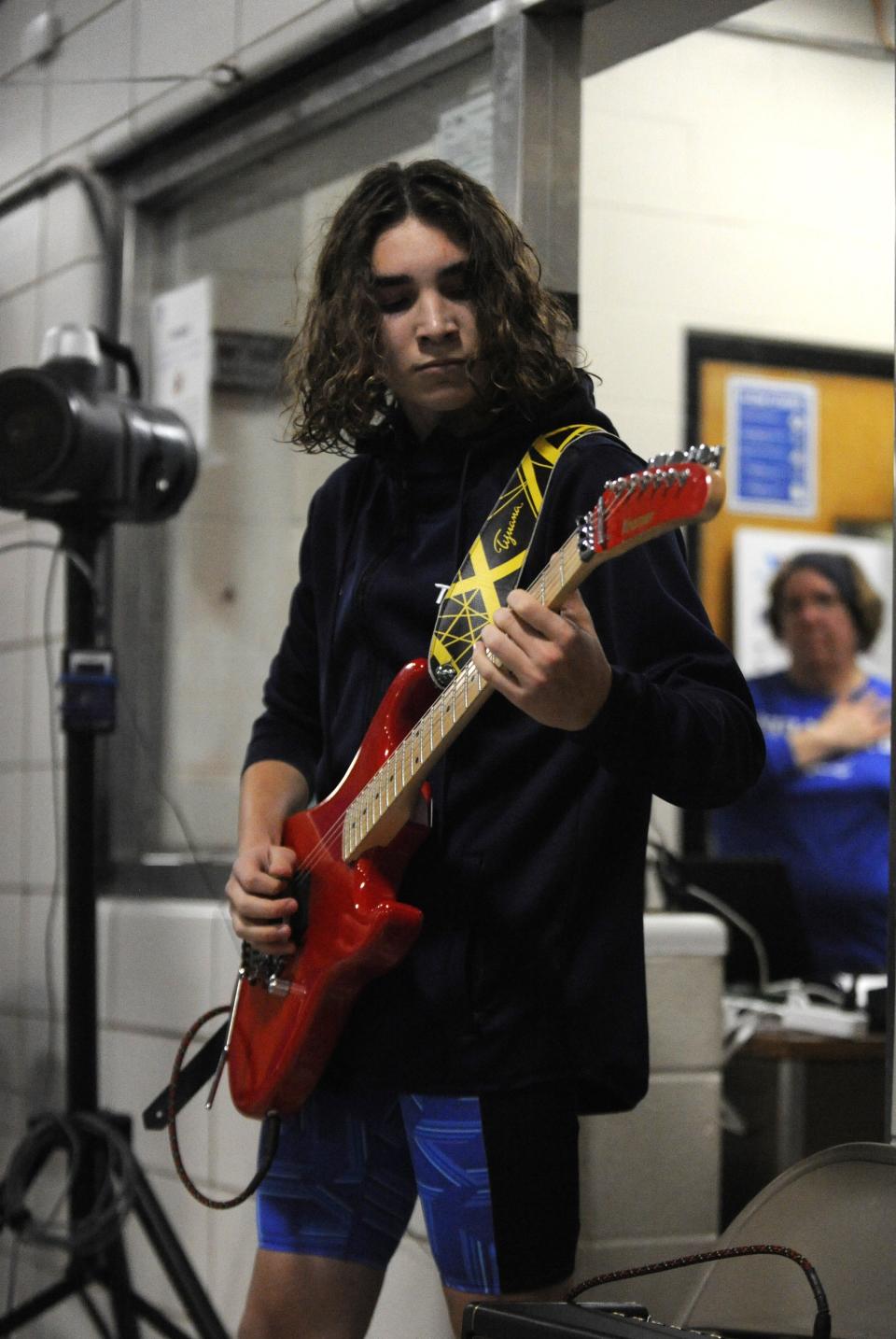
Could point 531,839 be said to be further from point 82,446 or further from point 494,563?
point 82,446

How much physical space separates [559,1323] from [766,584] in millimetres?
2523

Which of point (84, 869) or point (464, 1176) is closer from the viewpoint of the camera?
point (464, 1176)

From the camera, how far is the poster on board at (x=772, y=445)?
135 inches

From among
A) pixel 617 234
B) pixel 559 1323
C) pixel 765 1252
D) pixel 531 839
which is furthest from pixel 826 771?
pixel 559 1323

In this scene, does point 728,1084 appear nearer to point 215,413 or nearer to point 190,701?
point 190,701

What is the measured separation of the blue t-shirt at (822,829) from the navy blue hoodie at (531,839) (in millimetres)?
1919

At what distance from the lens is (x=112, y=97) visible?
310 cm

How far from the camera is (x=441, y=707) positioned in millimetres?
1368

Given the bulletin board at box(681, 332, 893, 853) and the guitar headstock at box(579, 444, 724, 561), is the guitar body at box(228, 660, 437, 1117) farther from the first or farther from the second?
the bulletin board at box(681, 332, 893, 853)

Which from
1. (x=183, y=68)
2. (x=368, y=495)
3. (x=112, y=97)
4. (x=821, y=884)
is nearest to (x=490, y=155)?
(x=368, y=495)

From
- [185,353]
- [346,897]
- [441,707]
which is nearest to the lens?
[441,707]

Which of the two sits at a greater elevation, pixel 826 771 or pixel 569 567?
pixel 569 567

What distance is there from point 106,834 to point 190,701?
0.30 meters

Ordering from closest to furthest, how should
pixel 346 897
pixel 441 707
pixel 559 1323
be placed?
pixel 559 1323
pixel 441 707
pixel 346 897
